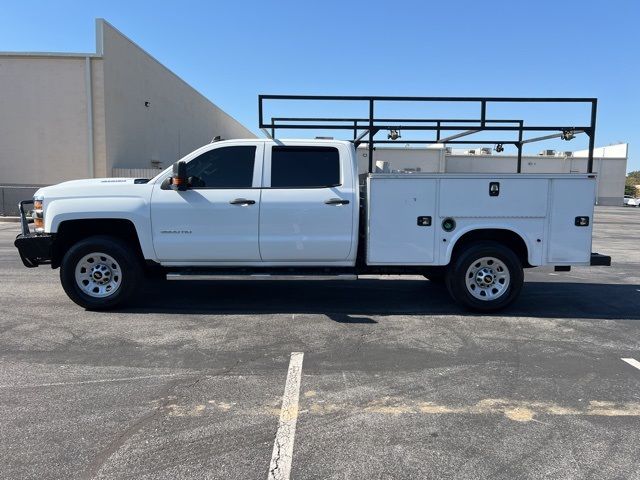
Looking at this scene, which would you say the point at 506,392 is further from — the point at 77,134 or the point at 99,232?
the point at 77,134

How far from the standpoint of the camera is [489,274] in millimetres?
6379

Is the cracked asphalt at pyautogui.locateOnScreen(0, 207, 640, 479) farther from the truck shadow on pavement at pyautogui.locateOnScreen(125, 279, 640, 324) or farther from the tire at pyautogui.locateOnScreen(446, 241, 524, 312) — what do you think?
the tire at pyautogui.locateOnScreen(446, 241, 524, 312)

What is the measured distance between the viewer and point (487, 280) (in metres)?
6.39

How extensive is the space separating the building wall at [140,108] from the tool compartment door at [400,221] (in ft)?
57.9

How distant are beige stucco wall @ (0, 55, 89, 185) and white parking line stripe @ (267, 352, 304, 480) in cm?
1953

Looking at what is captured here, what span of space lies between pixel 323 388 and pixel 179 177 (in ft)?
10.8

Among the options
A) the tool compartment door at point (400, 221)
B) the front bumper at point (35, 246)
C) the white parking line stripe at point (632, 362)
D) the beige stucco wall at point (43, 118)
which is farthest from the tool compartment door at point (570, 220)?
the beige stucco wall at point (43, 118)

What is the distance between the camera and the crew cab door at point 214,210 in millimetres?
6137

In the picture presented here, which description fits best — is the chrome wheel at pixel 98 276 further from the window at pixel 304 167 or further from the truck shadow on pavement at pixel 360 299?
the window at pixel 304 167

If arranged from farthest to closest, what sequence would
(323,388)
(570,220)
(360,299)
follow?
1. (360,299)
2. (570,220)
3. (323,388)

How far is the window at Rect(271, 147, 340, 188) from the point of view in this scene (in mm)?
6273

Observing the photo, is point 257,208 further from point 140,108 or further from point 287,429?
point 140,108

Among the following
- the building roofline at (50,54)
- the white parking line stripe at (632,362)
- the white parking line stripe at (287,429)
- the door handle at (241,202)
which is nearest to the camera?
the white parking line stripe at (287,429)

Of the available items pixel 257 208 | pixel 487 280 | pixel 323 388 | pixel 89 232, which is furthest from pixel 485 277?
pixel 89 232
